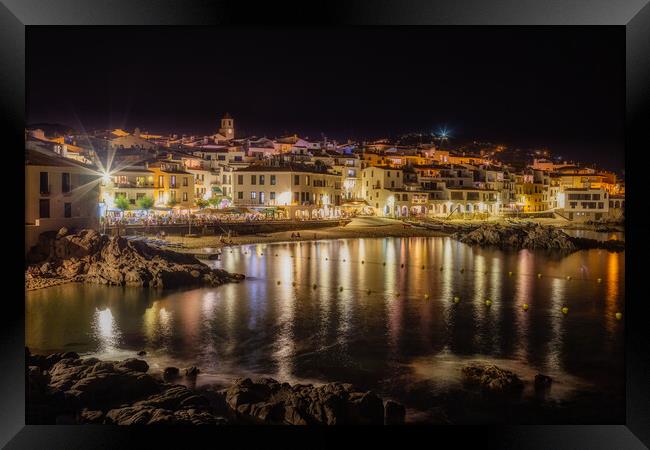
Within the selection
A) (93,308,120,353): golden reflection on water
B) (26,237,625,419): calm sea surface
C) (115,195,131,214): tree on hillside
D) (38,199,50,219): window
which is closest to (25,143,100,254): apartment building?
(38,199,50,219): window

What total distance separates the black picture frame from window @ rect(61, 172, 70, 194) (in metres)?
3.35

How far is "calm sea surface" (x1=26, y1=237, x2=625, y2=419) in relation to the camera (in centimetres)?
574

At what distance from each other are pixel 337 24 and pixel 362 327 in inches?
145

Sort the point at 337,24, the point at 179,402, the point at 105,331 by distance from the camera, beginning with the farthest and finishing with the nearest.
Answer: the point at 105,331 → the point at 179,402 → the point at 337,24

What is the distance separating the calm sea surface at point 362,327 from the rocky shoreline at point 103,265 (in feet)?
0.65

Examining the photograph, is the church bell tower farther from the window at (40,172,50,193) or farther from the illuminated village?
the window at (40,172,50,193)

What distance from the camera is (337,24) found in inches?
169

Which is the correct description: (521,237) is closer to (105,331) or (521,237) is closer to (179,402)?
(105,331)

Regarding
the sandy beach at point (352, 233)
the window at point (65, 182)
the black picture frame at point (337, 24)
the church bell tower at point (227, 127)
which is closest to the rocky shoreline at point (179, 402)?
the black picture frame at point (337, 24)

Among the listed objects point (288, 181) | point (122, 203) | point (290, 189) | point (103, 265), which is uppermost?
point (288, 181)

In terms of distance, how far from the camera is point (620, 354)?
6301mm

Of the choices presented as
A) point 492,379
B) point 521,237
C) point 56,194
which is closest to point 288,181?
point 521,237
